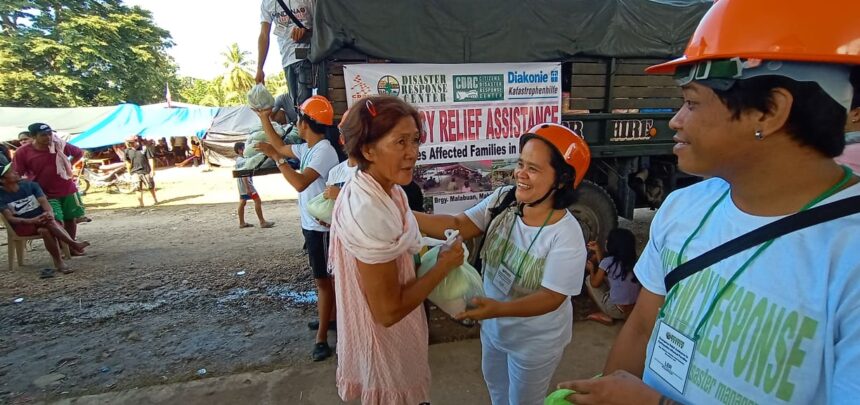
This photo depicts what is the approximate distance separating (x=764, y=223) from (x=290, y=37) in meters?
3.76

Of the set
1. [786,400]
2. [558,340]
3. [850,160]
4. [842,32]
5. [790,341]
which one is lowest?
[558,340]

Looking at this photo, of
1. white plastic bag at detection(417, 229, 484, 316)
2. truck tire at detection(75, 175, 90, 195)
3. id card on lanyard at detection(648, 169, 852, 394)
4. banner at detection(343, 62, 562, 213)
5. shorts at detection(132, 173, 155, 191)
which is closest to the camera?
id card on lanyard at detection(648, 169, 852, 394)

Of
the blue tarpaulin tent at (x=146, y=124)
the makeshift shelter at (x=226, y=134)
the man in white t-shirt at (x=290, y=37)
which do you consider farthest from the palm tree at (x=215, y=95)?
the man in white t-shirt at (x=290, y=37)

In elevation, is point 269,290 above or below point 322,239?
below

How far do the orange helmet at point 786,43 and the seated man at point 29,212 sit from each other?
7160mm

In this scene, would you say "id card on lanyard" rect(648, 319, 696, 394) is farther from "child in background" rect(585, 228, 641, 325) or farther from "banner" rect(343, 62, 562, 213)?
"banner" rect(343, 62, 562, 213)

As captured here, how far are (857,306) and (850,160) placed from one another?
1.12 meters

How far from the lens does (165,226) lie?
799 centimetres

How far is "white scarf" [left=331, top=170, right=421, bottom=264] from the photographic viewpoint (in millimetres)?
1354

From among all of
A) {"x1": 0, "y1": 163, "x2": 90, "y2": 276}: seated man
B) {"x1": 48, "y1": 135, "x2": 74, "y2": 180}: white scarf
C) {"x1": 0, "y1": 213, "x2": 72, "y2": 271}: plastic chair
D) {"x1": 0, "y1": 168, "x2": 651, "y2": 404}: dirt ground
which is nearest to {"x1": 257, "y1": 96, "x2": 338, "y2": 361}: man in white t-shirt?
{"x1": 0, "y1": 168, "x2": 651, "y2": 404}: dirt ground

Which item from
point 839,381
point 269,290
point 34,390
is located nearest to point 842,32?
point 839,381

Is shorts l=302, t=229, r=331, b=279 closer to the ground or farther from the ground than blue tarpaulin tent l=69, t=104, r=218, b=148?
closer to the ground

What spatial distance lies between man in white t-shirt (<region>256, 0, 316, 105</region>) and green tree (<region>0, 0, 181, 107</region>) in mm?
27180

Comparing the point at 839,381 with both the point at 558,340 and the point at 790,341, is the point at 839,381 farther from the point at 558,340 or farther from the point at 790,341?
the point at 558,340
